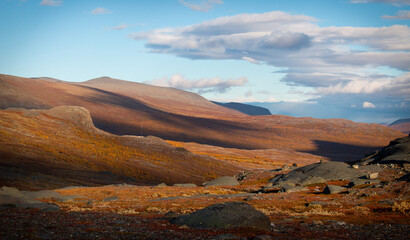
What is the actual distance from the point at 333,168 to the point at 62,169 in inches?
1759

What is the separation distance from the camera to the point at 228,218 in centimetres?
1903

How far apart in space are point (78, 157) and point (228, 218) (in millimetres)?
60336

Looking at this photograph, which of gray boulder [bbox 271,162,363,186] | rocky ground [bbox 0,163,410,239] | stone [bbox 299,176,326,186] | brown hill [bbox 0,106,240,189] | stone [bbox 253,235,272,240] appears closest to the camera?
stone [bbox 253,235,272,240]

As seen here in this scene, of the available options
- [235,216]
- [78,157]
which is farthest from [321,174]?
[78,157]

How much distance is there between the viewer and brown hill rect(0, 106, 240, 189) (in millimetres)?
57469

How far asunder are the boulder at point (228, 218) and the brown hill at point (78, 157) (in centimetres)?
3465

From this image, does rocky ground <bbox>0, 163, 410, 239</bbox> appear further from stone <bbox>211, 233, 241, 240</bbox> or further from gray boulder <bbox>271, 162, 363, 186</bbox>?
gray boulder <bbox>271, 162, 363, 186</bbox>

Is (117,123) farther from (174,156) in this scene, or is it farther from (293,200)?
(293,200)

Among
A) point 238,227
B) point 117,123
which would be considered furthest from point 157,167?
point 117,123

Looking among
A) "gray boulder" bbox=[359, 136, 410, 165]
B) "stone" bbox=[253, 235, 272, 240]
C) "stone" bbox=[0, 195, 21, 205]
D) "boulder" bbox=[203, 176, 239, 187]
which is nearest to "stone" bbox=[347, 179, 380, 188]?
"gray boulder" bbox=[359, 136, 410, 165]

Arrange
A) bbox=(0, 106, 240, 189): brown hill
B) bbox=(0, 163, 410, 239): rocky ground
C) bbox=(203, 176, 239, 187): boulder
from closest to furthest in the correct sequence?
bbox=(0, 163, 410, 239): rocky ground → bbox=(0, 106, 240, 189): brown hill → bbox=(203, 176, 239, 187): boulder

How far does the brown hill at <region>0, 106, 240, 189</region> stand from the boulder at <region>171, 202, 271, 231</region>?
34.7 m

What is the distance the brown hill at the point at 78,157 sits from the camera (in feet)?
189

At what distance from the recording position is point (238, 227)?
60.2 feet
